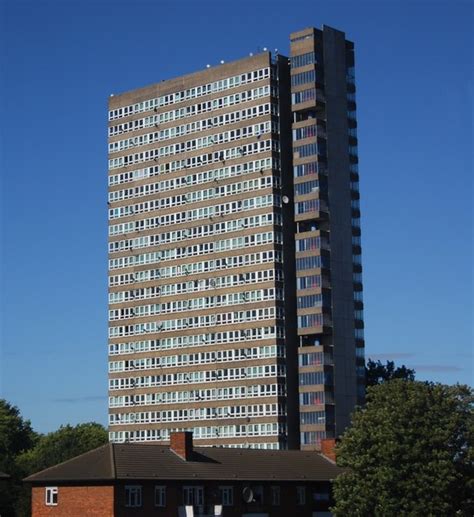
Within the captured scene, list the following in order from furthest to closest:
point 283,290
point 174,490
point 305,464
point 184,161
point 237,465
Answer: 1. point 184,161
2. point 283,290
3. point 305,464
4. point 237,465
5. point 174,490

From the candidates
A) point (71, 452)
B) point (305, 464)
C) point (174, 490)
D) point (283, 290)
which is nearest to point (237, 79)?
point (283, 290)

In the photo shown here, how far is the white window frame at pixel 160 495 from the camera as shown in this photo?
9381 centimetres

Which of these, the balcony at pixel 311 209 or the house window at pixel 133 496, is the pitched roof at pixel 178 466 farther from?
the balcony at pixel 311 209

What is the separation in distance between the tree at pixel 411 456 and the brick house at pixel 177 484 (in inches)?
366

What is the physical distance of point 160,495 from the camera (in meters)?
94.1

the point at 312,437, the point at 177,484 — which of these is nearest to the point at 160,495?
the point at 177,484

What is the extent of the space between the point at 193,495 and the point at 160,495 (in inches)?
150

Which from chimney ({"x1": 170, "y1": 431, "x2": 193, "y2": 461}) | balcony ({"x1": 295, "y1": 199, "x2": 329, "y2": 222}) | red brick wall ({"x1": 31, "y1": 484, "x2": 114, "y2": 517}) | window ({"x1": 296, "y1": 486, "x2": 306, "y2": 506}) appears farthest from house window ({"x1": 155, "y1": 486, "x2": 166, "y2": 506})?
balcony ({"x1": 295, "y1": 199, "x2": 329, "y2": 222})

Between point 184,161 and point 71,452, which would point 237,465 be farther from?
point 184,161

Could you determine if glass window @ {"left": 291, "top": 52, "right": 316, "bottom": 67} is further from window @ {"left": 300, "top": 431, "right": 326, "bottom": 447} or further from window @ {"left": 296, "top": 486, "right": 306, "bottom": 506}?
window @ {"left": 296, "top": 486, "right": 306, "bottom": 506}

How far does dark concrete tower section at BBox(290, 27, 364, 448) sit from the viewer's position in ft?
530

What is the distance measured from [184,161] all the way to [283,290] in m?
31.4

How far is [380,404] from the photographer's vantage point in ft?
323

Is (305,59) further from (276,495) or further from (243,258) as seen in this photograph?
(276,495)
